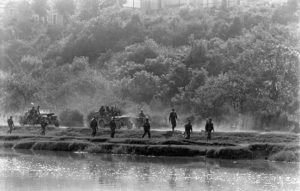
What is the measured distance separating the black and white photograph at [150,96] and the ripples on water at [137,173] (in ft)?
0.26

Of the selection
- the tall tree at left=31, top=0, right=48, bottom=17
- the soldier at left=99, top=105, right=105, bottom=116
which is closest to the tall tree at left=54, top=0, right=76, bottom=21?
the tall tree at left=31, top=0, right=48, bottom=17

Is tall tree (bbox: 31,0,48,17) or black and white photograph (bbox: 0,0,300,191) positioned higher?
tall tree (bbox: 31,0,48,17)

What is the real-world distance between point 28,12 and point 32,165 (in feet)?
358

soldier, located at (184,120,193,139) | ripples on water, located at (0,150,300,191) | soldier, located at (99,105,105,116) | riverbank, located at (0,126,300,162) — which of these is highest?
soldier, located at (99,105,105,116)

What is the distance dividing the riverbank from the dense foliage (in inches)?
439

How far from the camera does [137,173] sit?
3659 cm

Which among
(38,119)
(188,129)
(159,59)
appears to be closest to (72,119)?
(38,119)

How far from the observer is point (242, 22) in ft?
378

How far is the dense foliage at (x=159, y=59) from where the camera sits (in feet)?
224

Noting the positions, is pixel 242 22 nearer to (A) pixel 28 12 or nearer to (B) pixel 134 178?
(A) pixel 28 12

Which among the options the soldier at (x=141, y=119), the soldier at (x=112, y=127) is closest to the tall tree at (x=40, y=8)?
the soldier at (x=141, y=119)

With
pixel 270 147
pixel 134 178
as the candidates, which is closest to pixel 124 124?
pixel 270 147

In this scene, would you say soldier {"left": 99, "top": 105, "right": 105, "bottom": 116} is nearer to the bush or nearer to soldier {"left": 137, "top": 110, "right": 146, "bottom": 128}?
soldier {"left": 137, "top": 110, "right": 146, "bottom": 128}

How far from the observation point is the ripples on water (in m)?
31.0
